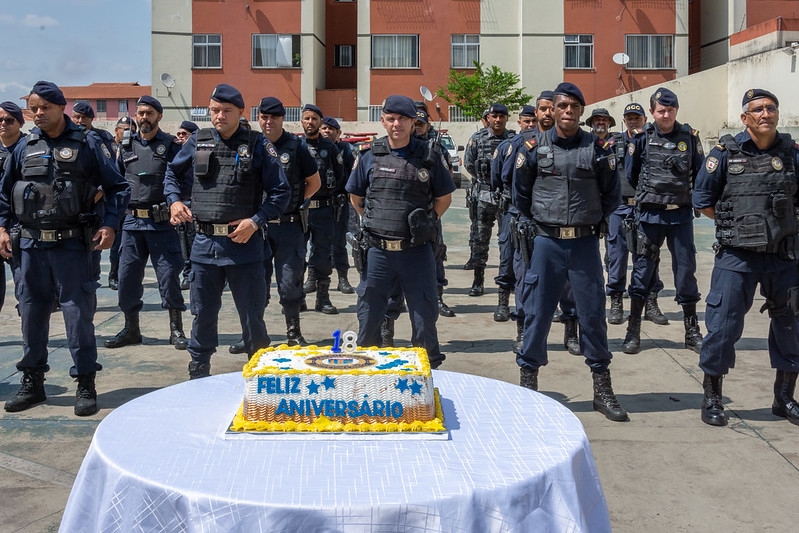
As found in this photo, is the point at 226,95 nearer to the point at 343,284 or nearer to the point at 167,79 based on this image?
the point at 343,284

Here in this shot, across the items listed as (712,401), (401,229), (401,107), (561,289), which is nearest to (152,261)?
(401,229)

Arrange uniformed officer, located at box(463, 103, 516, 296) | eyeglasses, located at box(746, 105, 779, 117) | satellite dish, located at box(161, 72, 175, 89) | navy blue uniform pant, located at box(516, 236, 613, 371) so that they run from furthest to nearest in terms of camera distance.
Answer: satellite dish, located at box(161, 72, 175, 89) < uniformed officer, located at box(463, 103, 516, 296) < navy blue uniform pant, located at box(516, 236, 613, 371) < eyeglasses, located at box(746, 105, 779, 117)

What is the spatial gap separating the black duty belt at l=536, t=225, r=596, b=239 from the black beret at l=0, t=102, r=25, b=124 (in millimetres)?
4545

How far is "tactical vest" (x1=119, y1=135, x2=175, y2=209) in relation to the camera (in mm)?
8219

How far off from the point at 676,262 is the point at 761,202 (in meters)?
2.35

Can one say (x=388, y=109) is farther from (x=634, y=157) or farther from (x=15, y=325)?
(x=15, y=325)

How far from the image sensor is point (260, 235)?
618 cm

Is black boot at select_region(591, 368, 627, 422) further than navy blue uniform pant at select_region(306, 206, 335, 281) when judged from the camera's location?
No

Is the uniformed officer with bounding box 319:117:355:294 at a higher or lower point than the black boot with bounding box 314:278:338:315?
higher

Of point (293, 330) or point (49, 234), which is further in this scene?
point (293, 330)

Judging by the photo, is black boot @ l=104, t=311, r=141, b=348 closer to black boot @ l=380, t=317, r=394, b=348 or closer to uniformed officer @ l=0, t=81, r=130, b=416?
uniformed officer @ l=0, t=81, r=130, b=416

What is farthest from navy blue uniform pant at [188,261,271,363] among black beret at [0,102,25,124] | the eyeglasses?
the eyeglasses

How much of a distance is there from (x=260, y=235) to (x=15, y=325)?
457 cm

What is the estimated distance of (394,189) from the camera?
6109 millimetres
